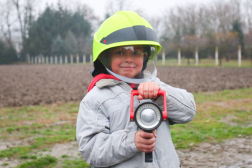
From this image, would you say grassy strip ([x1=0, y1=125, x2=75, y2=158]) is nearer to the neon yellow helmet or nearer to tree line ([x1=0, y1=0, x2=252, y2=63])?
the neon yellow helmet

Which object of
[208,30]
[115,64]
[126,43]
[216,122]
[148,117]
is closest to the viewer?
[148,117]

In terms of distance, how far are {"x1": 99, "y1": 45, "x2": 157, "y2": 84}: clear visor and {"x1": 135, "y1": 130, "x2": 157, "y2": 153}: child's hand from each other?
42cm

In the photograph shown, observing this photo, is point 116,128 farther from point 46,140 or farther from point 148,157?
point 46,140

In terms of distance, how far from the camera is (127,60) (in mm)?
1853

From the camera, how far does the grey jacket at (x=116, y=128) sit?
164 cm

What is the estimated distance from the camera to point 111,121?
174 cm

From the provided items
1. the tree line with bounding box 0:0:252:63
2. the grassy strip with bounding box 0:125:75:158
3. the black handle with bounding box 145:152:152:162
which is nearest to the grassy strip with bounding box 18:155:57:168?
the grassy strip with bounding box 0:125:75:158

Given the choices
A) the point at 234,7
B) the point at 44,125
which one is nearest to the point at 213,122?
the point at 44,125

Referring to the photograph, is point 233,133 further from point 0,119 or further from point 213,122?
point 0,119

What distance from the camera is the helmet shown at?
178 cm

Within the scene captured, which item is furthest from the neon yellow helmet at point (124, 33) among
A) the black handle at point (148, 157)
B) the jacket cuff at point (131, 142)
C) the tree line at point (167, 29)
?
the tree line at point (167, 29)

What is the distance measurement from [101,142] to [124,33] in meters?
0.69

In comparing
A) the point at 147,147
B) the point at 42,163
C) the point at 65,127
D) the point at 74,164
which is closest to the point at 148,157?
the point at 147,147

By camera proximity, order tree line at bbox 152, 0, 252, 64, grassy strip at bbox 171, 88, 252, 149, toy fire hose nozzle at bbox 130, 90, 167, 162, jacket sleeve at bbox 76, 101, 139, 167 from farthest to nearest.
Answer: tree line at bbox 152, 0, 252, 64 → grassy strip at bbox 171, 88, 252, 149 → jacket sleeve at bbox 76, 101, 139, 167 → toy fire hose nozzle at bbox 130, 90, 167, 162
